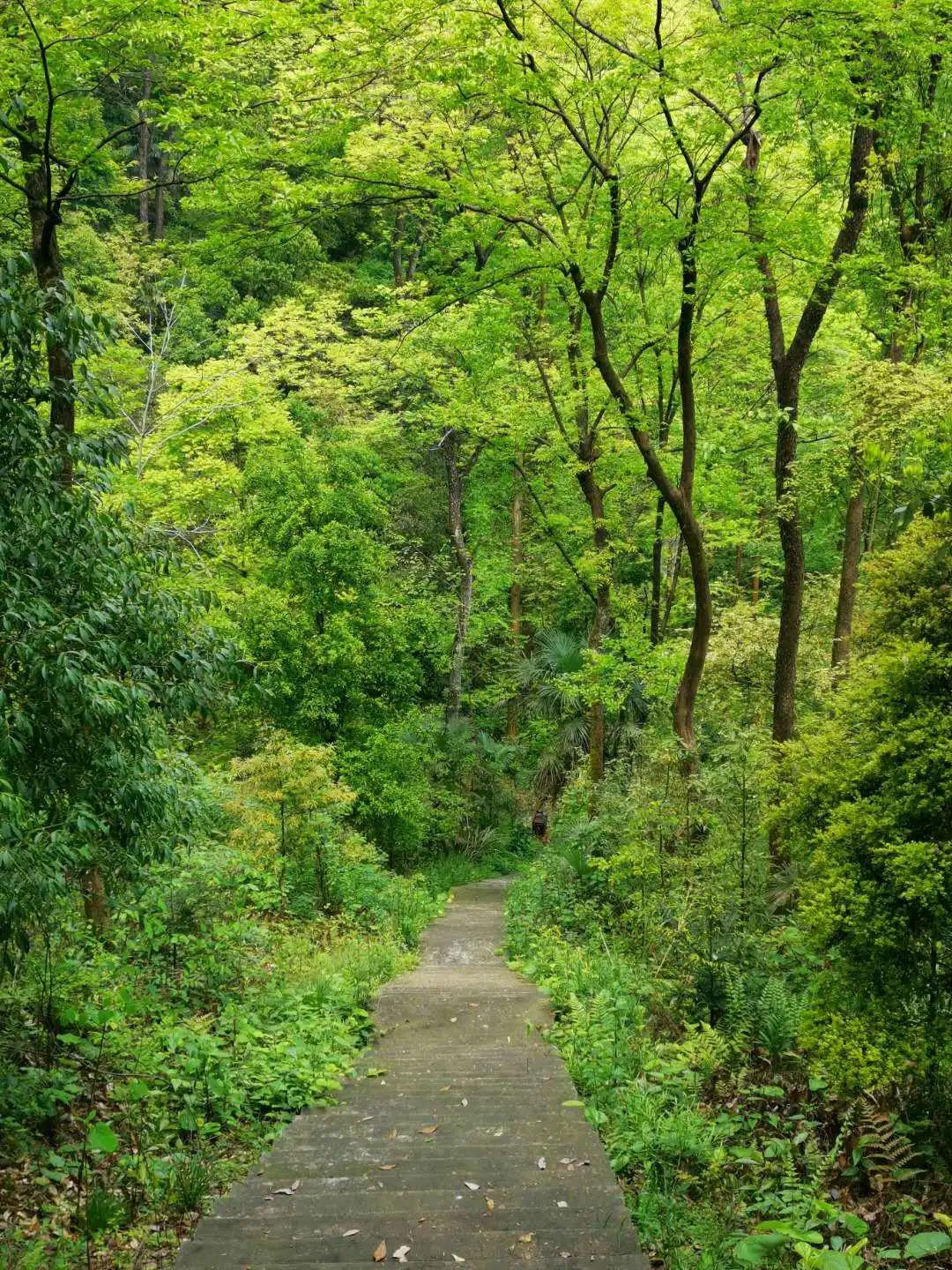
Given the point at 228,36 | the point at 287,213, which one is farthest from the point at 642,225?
the point at 228,36

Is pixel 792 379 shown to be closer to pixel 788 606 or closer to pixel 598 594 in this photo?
pixel 788 606

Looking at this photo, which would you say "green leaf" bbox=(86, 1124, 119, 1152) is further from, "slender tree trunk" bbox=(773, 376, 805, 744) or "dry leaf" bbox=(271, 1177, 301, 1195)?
"slender tree trunk" bbox=(773, 376, 805, 744)

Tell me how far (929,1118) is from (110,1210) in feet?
12.8

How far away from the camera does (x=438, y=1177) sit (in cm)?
456

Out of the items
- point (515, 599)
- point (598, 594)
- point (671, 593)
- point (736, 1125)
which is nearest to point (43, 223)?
point (736, 1125)

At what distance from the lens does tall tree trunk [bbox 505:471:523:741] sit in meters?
24.1

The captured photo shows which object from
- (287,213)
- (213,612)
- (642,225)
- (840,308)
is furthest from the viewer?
(213,612)

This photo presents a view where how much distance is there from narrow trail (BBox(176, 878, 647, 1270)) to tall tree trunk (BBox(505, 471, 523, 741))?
55.8 feet

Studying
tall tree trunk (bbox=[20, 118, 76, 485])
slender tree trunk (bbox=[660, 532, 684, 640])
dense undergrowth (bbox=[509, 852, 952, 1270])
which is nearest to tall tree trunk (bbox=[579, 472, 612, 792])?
slender tree trunk (bbox=[660, 532, 684, 640])

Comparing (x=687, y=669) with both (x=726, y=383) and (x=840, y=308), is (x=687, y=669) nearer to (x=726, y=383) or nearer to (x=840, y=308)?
(x=840, y=308)

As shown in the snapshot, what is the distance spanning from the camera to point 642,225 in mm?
9219

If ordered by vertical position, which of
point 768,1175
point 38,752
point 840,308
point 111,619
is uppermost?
point 840,308

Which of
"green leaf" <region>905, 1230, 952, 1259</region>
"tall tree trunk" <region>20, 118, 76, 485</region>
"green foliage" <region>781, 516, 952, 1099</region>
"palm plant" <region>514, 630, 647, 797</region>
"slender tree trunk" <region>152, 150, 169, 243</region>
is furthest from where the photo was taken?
"slender tree trunk" <region>152, 150, 169, 243</region>

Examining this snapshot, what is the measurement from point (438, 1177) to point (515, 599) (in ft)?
69.0
